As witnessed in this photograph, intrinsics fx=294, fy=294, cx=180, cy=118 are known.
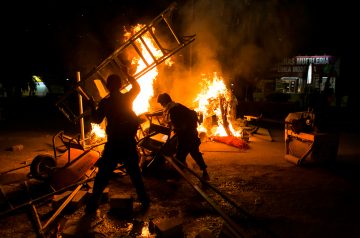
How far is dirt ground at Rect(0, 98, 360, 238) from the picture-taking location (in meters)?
4.43

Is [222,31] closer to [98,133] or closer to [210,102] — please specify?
[210,102]

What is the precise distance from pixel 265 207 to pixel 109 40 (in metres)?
11.8

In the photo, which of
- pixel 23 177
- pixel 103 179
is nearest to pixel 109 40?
pixel 23 177

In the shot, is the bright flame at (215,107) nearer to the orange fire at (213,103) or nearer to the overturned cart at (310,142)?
the orange fire at (213,103)

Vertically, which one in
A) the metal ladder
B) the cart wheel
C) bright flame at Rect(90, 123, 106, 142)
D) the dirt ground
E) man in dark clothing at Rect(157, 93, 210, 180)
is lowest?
the dirt ground

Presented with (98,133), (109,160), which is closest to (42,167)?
(109,160)

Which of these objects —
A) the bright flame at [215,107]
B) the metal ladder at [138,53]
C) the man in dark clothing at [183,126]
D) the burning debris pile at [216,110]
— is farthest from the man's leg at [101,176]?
the bright flame at [215,107]

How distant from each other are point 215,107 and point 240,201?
645cm

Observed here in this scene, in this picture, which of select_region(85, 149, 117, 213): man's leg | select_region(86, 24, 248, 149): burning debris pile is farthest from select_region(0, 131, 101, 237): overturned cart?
select_region(86, 24, 248, 149): burning debris pile

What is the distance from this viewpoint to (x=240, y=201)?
5582 mm

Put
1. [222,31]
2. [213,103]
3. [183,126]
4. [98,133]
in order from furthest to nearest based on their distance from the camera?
[222,31] < [213,103] < [98,133] < [183,126]

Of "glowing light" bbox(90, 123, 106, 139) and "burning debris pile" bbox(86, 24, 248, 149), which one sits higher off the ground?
"burning debris pile" bbox(86, 24, 248, 149)

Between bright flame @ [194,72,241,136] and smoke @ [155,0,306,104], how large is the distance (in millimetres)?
1022

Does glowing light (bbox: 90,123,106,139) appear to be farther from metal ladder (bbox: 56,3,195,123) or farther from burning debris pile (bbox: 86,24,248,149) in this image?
burning debris pile (bbox: 86,24,248,149)
